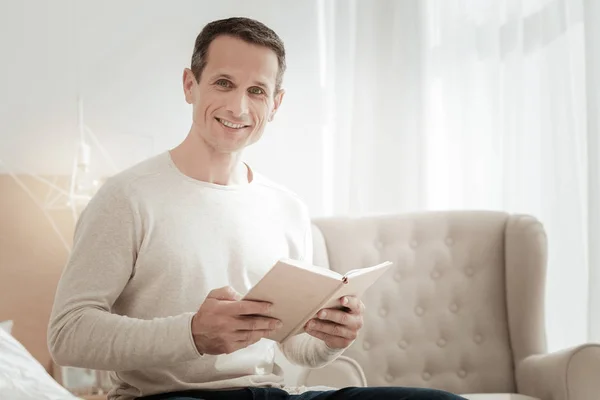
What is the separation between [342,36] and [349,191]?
0.66 meters

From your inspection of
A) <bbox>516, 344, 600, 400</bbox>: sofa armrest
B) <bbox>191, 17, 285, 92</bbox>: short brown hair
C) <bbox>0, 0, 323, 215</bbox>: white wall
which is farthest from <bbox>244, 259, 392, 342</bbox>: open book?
<bbox>0, 0, 323, 215</bbox>: white wall

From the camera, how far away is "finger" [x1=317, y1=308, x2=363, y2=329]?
1518mm

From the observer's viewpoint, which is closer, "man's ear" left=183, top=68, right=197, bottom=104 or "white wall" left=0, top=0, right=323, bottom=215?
"man's ear" left=183, top=68, right=197, bottom=104

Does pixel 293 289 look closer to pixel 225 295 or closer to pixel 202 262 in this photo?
pixel 225 295

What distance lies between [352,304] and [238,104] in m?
0.50

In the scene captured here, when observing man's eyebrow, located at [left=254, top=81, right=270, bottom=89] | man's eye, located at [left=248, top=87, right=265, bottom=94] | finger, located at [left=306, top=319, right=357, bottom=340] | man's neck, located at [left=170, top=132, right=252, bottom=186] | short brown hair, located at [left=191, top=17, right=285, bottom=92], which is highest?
short brown hair, located at [left=191, top=17, right=285, bottom=92]

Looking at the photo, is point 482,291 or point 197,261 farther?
point 482,291

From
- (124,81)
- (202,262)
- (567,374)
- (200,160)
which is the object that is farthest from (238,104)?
(124,81)

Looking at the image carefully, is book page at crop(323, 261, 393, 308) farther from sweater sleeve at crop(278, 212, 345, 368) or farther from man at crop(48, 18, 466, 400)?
sweater sleeve at crop(278, 212, 345, 368)

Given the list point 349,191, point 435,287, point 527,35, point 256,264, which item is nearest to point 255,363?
point 256,264

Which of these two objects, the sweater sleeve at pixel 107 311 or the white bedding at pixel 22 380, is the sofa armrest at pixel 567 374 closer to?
the sweater sleeve at pixel 107 311

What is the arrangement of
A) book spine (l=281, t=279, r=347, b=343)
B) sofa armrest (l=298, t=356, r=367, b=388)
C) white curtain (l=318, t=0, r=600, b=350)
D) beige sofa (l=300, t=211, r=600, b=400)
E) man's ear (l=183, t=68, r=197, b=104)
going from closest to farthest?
1. book spine (l=281, t=279, r=347, b=343)
2. man's ear (l=183, t=68, r=197, b=104)
3. sofa armrest (l=298, t=356, r=367, b=388)
4. beige sofa (l=300, t=211, r=600, b=400)
5. white curtain (l=318, t=0, r=600, b=350)

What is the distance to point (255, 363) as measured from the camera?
167 cm

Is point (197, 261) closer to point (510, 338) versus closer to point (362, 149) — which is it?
point (510, 338)
